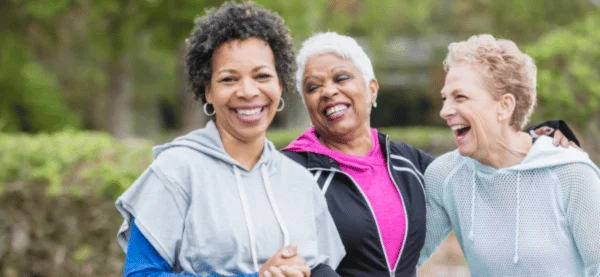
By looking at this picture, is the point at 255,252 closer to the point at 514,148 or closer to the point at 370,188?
the point at 370,188

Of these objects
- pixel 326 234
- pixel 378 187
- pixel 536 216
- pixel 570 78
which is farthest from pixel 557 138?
pixel 570 78

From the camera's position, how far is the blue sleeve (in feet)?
9.34

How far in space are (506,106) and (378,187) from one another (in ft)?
2.25

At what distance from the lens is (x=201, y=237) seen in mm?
2885

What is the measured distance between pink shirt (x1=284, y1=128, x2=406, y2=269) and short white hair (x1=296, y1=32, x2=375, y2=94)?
0.30 meters

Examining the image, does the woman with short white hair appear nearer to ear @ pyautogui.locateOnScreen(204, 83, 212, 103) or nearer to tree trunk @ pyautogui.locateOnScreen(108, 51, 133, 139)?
ear @ pyautogui.locateOnScreen(204, 83, 212, 103)

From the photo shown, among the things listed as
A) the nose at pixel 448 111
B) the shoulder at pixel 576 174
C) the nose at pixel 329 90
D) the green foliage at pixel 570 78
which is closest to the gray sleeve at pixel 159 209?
the nose at pixel 329 90

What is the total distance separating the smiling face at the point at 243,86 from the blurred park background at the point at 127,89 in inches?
10.9

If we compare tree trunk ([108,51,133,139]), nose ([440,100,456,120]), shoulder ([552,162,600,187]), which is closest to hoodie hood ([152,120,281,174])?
nose ([440,100,456,120])

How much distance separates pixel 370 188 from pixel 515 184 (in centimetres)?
65

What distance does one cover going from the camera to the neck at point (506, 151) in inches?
138

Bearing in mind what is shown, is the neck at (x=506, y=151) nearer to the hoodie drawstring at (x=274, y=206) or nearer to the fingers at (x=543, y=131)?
the fingers at (x=543, y=131)

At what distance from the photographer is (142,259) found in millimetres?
2869

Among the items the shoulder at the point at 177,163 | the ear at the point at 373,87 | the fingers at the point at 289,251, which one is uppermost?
the ear at the point at 373,87
